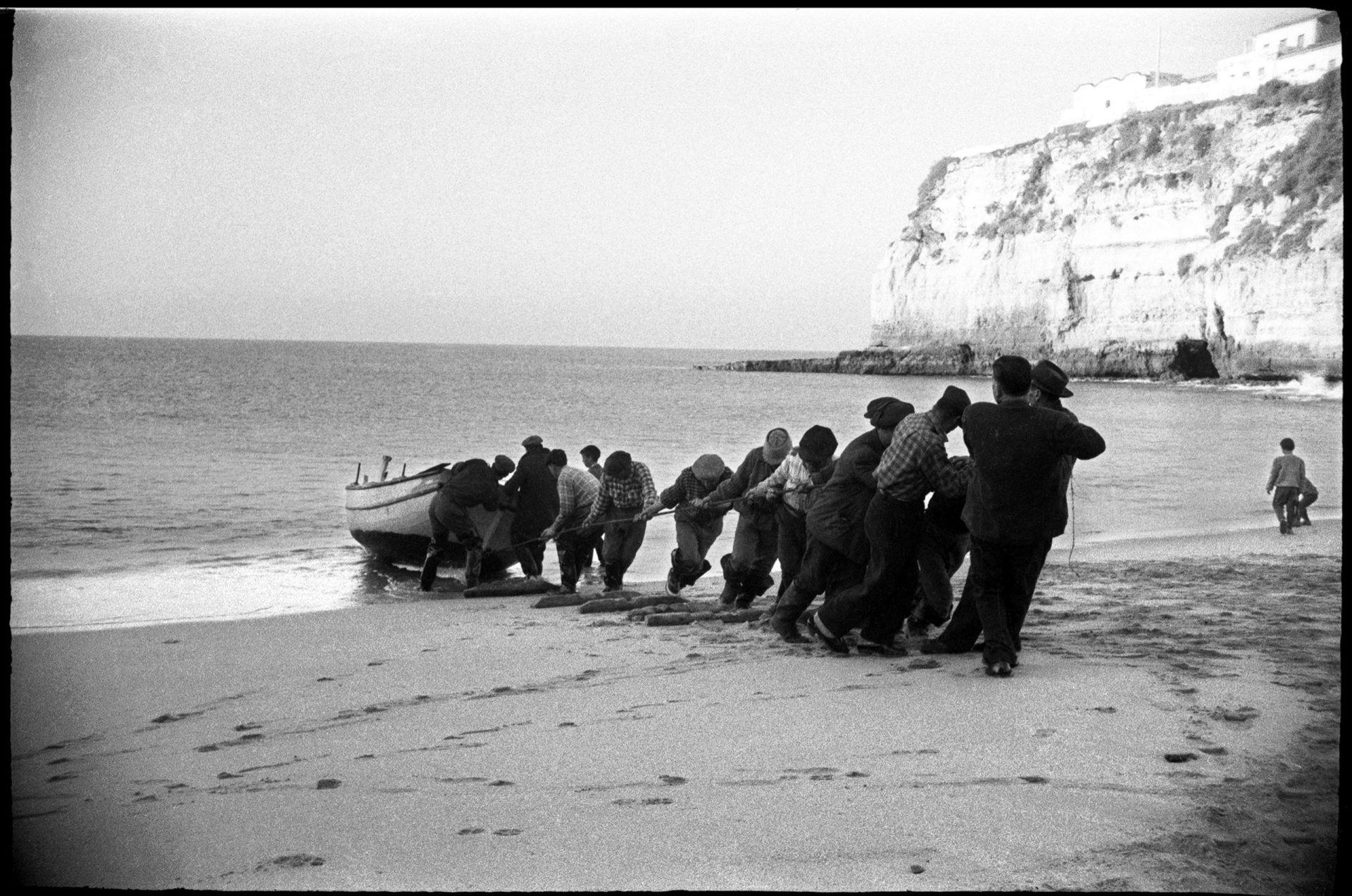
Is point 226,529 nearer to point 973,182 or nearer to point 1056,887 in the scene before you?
point 1056,887

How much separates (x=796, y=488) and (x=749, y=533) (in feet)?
3.58

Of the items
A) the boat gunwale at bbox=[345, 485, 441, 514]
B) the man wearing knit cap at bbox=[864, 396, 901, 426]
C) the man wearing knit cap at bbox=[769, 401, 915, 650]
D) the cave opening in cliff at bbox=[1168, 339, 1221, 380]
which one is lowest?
the boat gunwale at bbox=[345, 485, 441, 514]

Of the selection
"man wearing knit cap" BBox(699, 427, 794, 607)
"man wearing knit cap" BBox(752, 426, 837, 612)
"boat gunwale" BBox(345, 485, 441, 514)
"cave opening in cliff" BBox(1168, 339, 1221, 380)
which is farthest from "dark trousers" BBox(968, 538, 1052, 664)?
"cave opening in cliff" BBox(1168, 339, 1221, 380)

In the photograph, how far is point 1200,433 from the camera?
113 feet

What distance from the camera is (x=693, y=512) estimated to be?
878 cm

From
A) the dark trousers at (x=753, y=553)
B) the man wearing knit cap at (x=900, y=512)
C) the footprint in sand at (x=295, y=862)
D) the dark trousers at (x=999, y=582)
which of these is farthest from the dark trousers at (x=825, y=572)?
the footprint in sand at (x=295, y=862)

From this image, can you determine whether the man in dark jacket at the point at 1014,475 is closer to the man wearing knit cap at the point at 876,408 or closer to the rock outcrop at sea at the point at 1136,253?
the man wearing knit cap at the point at 876,408

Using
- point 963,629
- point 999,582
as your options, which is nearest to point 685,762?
point 999,582

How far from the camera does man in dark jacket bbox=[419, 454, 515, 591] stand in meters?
10.1

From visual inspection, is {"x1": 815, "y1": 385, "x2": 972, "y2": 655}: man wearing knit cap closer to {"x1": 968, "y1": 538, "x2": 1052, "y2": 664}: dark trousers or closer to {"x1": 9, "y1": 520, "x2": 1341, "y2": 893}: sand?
{"x1": 9, "y1": 520, "x2": 1341, "y2": 893}: sand

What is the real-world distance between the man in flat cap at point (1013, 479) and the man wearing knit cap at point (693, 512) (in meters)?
2.95

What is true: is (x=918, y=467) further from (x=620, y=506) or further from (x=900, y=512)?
(x=620, y=506)

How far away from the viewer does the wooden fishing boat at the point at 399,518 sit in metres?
11.9

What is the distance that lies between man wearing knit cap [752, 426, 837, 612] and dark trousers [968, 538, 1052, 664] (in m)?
1.56
